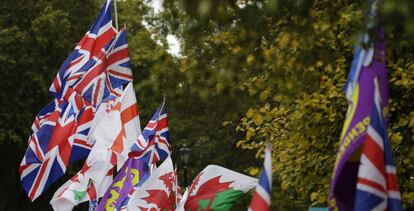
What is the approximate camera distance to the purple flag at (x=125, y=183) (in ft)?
60.9

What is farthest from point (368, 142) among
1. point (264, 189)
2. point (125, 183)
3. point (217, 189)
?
point (125, 183)

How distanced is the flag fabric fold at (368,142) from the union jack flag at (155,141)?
10599mm

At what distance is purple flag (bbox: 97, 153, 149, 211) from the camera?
18562mm

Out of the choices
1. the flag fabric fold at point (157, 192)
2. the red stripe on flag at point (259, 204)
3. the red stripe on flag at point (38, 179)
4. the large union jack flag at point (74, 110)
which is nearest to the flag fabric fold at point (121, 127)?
the large union jack flag at point (74, 110)

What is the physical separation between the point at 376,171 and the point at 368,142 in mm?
223

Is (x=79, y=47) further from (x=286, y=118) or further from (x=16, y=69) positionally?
(x=16, y=69)

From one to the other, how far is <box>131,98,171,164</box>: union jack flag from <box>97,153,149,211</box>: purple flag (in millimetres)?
166

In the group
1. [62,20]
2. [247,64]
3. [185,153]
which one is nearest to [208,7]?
[247,64]

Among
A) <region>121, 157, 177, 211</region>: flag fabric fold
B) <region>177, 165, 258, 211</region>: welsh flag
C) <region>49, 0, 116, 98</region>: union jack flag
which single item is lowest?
<region>121, 157, 177, 211</region>: flag fabric fold

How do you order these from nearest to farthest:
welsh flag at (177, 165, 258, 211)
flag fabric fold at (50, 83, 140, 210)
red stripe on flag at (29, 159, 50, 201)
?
welsh flag at (177, 165, 258, 211) → flag fabric fold at (50, 83, 140, 210) → red stripe on flag at (29, 159, 50, 201)

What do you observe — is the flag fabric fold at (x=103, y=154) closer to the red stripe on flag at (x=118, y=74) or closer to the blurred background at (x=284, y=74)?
the red stripe on flag at (x=118, y=74)

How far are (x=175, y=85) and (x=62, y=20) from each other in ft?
98.0

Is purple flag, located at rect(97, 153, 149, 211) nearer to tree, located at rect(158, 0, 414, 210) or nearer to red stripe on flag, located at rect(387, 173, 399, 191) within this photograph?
tree, located at rect(158, 0, 414, 210)

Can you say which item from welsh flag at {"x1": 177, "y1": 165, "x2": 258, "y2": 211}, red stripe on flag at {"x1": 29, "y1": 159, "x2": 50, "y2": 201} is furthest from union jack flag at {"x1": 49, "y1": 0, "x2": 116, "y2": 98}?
welsh flag at {"x1": 177, "y1": 165, "x2": 258, "y2": 211}
